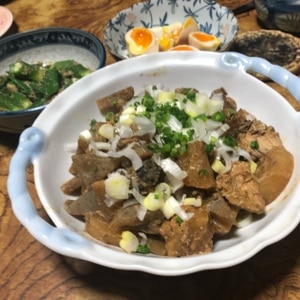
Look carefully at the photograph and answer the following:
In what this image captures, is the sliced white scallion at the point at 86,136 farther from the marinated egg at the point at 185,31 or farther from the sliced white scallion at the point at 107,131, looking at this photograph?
the marinated egg at the point at 185,31

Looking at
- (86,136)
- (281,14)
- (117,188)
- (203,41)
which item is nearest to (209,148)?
(117,188)

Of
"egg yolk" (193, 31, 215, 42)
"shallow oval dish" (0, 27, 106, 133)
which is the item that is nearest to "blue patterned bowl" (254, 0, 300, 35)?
"egg yolk" (193, 31, 215, 42)

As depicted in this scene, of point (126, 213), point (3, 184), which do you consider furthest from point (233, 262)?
point (3, 184)

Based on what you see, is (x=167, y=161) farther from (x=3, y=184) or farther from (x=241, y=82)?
(x=3, y=184)

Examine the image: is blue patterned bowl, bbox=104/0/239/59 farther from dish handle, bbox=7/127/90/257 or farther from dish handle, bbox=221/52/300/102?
dish handle, bbox=7/127/90/257

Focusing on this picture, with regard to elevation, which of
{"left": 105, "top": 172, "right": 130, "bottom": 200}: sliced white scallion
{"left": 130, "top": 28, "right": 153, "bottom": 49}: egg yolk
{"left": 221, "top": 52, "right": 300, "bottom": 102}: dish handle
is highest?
{"left": 221, "top": 52, "right": 300, "bottom": 102}: dish handle
